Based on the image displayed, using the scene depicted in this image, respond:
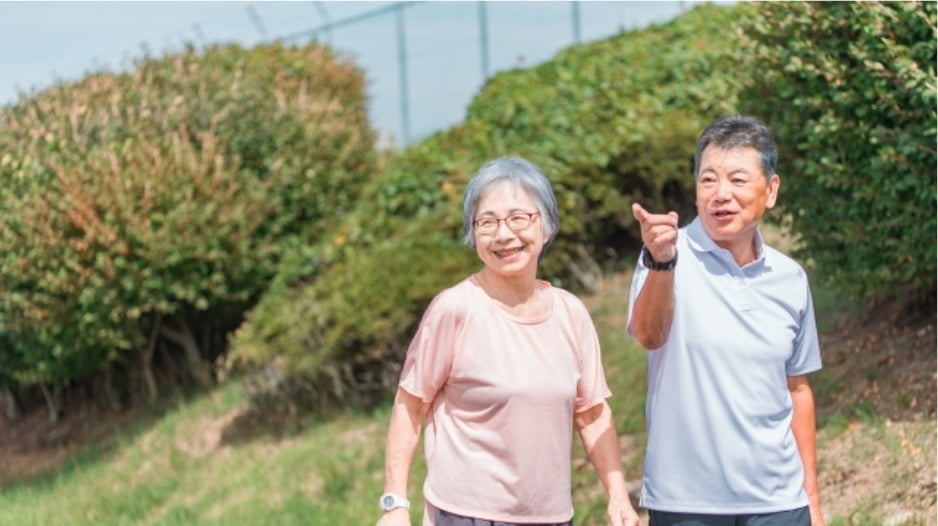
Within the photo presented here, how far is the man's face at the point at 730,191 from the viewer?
3252 mm

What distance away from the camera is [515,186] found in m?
3.32

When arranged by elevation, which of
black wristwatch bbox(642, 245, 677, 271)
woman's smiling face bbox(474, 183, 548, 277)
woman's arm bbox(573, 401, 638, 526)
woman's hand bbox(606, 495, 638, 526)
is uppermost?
woman's smiling face bbox(474, 183, 548, 277)

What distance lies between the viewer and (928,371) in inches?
246

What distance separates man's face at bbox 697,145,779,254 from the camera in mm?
3252

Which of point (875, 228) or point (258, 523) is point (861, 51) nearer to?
point (875, 228)

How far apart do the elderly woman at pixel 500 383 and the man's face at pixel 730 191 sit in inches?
15.8

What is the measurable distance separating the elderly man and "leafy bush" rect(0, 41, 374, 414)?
7074 mm

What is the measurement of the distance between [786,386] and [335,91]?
33.9ft

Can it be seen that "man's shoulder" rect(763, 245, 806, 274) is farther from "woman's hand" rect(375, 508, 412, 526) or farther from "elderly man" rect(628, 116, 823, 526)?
Answer: "woman's hand" rect(375, 508, 412, 526)

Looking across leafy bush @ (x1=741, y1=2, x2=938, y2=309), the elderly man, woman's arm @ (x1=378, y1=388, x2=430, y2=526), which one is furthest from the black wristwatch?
leafy bush @ (x1=741, y1=2, x2=938, y2=309)

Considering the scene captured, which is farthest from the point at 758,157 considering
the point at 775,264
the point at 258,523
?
the point at 258,523

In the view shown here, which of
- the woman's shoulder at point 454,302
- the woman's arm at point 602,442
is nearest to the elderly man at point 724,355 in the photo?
the woman's arm at point 602,442

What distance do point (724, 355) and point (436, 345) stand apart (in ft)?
2.36

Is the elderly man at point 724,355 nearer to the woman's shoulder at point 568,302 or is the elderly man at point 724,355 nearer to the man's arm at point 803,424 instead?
the man's arm at point 803,424
